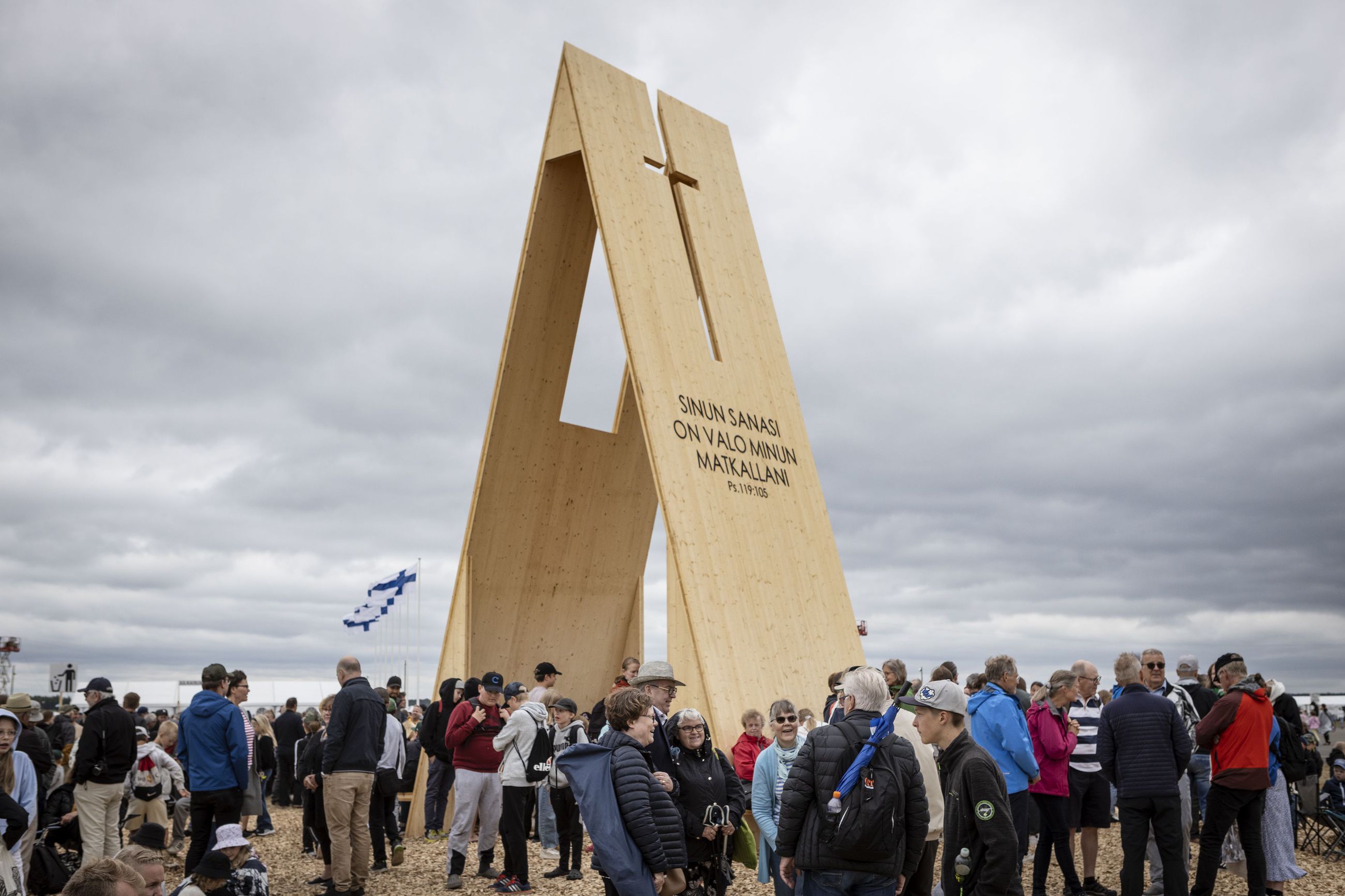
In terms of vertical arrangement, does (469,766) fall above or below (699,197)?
below

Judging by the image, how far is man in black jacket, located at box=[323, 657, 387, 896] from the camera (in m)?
7.40

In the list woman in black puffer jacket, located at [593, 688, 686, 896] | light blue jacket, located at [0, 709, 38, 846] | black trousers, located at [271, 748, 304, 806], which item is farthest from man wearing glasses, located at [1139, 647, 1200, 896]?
black trousers, located at [271, 748, 304, 806]

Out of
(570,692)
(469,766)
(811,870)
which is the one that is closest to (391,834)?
(469,766)

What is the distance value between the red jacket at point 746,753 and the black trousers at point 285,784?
9922 millimetres

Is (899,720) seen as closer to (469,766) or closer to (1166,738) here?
(1166,738)

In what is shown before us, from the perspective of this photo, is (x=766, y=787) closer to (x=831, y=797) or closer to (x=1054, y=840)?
(x=831, y=797)

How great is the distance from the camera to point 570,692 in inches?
536

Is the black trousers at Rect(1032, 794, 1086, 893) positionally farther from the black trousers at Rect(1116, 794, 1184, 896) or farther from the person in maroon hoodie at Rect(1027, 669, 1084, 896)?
the black trousers at Rect(1116, 794, 1184, 896)

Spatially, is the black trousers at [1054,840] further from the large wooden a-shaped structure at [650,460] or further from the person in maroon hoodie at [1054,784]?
the large wooden a-shaped structure at [650,460]

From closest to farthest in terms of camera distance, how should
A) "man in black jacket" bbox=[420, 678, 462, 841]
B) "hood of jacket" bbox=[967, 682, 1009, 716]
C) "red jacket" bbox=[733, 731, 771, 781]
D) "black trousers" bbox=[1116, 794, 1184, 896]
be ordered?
"black trousers" bbox=[1116, 794, 1184, 896] → "hood of jacket" bbox=[967, 682, 1009, 716] → "red jacket" bbox=[733, 731, 771, 781] → "man in black jacket" bbox=[420, 678, 462, 841]

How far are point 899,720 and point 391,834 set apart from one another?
20.1 feet

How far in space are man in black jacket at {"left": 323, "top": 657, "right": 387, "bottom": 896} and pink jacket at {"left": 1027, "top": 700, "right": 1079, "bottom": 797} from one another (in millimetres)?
4878

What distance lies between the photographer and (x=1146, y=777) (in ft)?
20.4

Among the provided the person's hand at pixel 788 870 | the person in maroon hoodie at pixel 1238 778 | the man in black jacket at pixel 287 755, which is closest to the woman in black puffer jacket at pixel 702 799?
the person's hand at pixel 788 870
